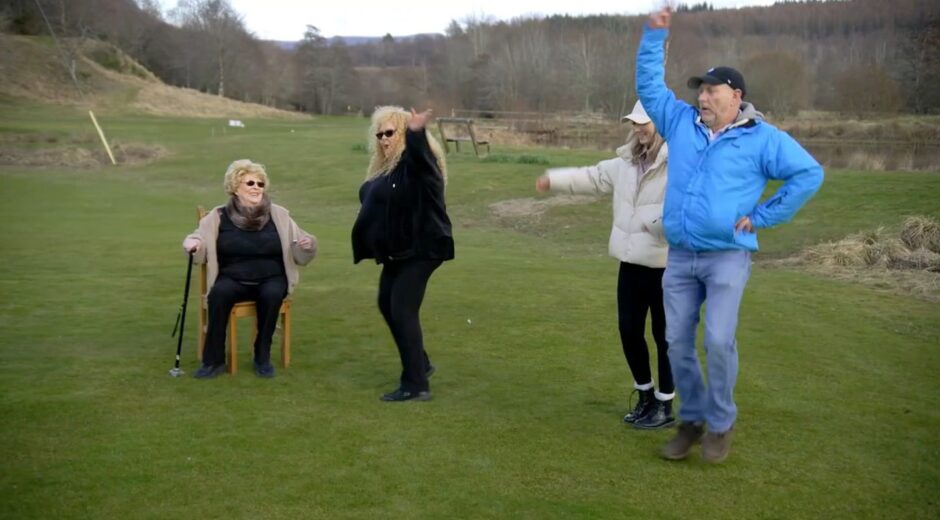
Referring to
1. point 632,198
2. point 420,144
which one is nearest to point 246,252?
point 420,144

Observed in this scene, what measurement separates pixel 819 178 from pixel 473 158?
2890cm

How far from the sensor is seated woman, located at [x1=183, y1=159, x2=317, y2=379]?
7.66 metres

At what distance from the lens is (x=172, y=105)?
68312 mm

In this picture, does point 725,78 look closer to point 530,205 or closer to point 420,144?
point 420,144

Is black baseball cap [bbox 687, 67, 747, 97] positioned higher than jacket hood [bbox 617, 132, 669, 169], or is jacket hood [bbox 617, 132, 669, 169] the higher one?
black baseball cap [bbox 687, 67, 747, 97]

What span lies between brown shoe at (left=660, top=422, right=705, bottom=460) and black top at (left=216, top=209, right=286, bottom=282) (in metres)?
3.62

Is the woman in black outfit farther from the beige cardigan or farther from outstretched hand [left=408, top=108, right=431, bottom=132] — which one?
the beige cardigan

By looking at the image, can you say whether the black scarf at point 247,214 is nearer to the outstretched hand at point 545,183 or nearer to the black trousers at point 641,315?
the outstretched hand at point 545,183

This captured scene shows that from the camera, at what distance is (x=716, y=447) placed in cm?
568

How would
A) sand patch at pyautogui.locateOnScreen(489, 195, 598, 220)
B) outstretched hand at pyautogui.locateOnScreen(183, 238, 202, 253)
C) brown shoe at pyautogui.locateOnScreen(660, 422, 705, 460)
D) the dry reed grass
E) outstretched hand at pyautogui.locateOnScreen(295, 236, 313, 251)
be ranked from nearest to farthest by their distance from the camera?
brown shoe at pyautogui.locateOnScreen(660, 422, 705, 460)
outstretched hand at pyautogui.locateOnScreen(183, 238, 202, 253)
outstretched hand at pyautogui.locateOnScreen(295, 236, 313, 251)
the dry reed grass
sand patch at pyautogui.locateOnScreen(489, 195, 598, 220)

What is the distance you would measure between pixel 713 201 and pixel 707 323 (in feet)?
2.31

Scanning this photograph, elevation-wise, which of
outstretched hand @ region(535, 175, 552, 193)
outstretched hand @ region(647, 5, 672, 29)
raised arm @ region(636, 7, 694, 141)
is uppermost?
outstretched hand @ region(647, 5, 672, 29)

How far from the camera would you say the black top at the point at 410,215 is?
669 centimetres

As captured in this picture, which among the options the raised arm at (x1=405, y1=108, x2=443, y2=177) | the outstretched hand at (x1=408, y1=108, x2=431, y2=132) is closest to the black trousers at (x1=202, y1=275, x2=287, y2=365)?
the raised arm at (x1=405, y1=108, x2=443, y2=177)
